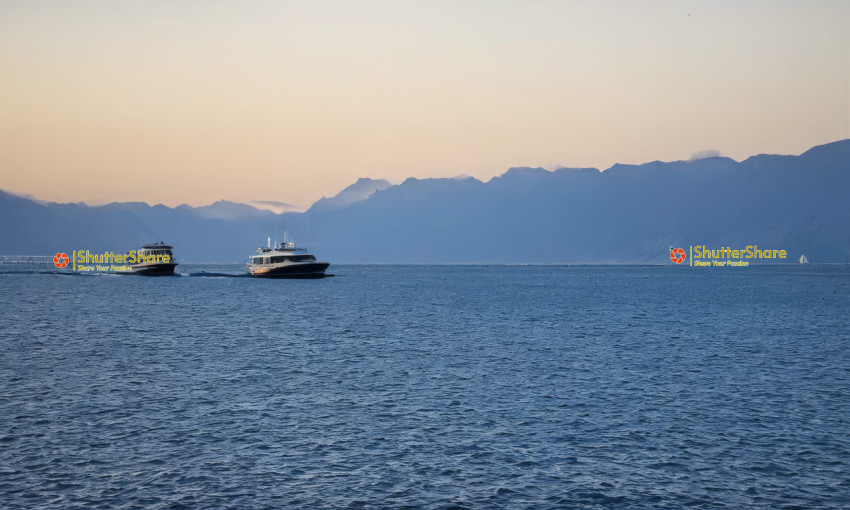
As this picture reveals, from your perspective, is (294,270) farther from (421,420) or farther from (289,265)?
(421,420)

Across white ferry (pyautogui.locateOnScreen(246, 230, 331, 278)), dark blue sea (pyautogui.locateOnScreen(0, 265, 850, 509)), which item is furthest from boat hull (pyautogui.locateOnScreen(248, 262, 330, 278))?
dark blue sea (pyautogui.locateOnScreen(0, 265, 850, 509))

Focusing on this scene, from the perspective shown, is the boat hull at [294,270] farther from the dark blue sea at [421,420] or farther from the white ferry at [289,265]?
the dark blue sea at [421,420]

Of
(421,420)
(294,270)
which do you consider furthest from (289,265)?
(421,420)

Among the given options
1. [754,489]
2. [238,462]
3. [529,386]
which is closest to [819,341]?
[529,386]

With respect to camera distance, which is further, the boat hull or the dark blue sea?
the boat hull

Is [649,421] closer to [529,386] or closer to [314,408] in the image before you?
[529,386]

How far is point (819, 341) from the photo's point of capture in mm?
66562

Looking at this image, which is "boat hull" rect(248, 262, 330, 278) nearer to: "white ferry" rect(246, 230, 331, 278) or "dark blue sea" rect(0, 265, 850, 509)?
"white ferry" rect(246, 230, 331, 278)

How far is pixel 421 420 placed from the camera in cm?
3291

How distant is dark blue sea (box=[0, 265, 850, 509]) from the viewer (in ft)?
76.0

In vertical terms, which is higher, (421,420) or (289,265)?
(289,265)

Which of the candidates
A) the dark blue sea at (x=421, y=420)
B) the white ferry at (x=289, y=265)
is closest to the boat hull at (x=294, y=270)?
the white ferry at (x=289, y=265)

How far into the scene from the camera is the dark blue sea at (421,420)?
76.0 feet

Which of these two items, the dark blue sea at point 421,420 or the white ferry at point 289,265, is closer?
the dark blue sea at point 421,420
